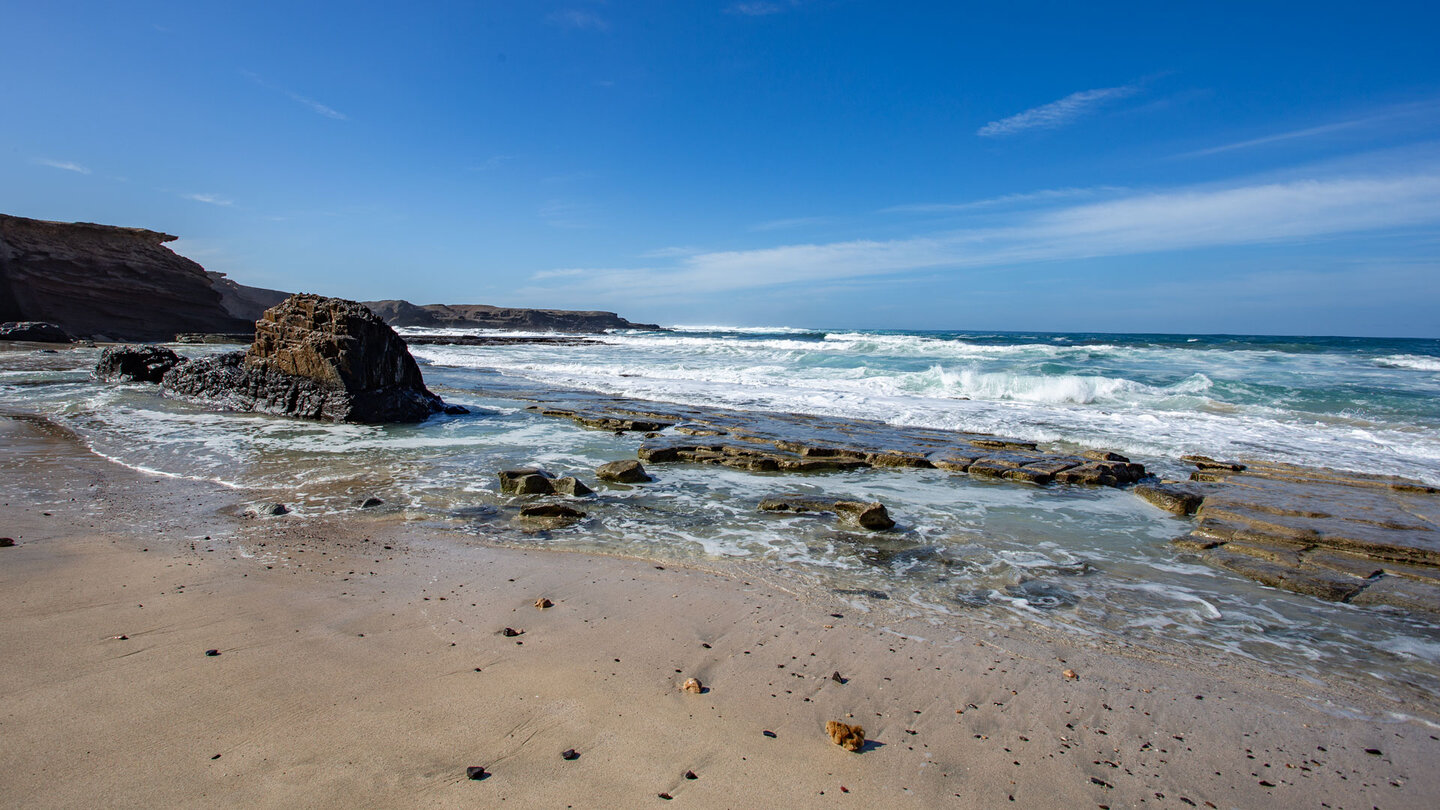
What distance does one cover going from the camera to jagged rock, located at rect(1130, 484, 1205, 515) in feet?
21.7

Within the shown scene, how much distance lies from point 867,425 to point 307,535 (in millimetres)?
8760

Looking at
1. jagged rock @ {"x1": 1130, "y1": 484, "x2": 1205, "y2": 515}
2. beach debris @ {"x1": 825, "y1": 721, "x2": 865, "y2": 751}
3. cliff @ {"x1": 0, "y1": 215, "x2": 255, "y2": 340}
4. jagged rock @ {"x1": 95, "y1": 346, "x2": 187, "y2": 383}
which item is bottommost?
jagged rock @ {"x1": 1130, "y1": 484, "x2": 1205, "y2": 515}

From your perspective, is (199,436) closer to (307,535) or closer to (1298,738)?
(307,535)

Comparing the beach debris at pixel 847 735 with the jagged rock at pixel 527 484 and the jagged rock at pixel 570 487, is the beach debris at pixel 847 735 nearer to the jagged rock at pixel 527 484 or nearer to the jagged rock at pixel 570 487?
the jagged rock at pixel 570 487

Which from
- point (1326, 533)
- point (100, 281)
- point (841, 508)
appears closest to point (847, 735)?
point (841, 508)

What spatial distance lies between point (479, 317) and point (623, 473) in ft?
276

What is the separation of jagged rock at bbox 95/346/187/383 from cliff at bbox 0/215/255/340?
20.7 meters

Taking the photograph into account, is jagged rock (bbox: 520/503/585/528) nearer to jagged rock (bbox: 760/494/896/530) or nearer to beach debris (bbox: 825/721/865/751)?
jagged rock (bbox: 760/494/896/530)

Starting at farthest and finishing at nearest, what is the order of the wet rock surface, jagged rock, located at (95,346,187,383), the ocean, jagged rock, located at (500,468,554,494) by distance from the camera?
jagged rock, located at (95,346,187,383) < jagged rock, located at (500,468,554,494) < the wet rock surface < the ocean

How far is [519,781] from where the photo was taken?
215 centimetres

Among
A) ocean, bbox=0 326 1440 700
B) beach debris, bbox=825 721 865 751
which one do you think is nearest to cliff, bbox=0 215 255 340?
ocean, bbox=0 326 1440 700

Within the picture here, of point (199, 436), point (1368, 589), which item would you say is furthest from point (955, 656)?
point (199, 436)

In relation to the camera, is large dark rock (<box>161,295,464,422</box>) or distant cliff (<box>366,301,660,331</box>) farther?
distant cliff (<box>366,301,660,331</box>)

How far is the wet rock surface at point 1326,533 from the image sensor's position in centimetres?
460
